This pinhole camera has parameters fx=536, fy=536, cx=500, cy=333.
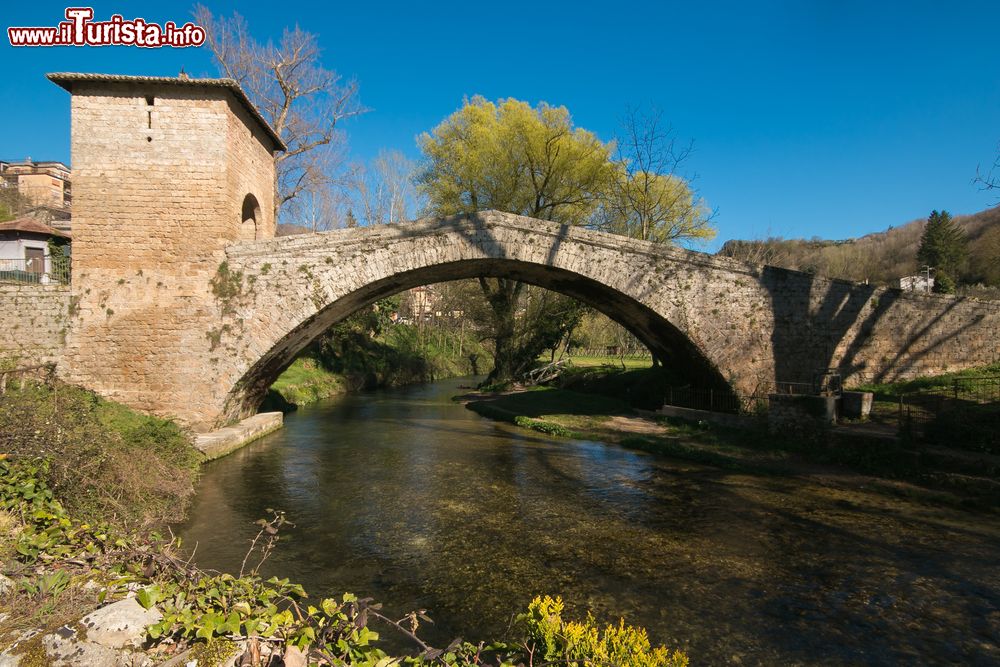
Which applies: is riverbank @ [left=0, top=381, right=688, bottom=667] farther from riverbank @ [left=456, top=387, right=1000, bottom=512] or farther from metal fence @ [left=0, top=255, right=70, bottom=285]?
metal fence @ [left=0, top=255, right=70, bottom=285]

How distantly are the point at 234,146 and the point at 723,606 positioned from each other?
13498mm

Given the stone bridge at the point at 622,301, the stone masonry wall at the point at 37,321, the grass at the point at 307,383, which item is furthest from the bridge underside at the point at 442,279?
the grass at the point at 307,383

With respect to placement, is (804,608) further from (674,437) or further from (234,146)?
(234,146)

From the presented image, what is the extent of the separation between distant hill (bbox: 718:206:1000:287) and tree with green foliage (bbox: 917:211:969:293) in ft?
3.21

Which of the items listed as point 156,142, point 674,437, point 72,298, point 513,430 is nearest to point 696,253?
point 674,437

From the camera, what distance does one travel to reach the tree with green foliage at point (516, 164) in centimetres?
2439

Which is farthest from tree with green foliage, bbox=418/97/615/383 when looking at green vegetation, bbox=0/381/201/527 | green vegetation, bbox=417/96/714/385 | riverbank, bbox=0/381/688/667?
riverbank, bbox=0/381/688/667

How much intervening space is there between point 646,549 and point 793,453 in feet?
21.4

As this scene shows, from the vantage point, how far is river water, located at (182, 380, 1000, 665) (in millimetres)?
5141

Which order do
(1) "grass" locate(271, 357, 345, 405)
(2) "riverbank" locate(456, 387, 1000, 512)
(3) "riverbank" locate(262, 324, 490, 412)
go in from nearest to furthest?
(2) "riverbank" locate(456, 387, 1000, 512), (1) "grass" locate(271, 357, 345, 405), (3) "riverbank" locate(262, 324, 490, 412)

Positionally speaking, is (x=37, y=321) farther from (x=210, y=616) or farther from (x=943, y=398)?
(x=943, y=398)

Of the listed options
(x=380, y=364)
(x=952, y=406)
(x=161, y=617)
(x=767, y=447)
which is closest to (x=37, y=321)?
(x=161, y=617)

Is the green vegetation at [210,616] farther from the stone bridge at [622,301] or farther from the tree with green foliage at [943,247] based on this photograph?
the tree with green foliage at [943,247]

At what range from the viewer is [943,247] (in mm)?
44062
